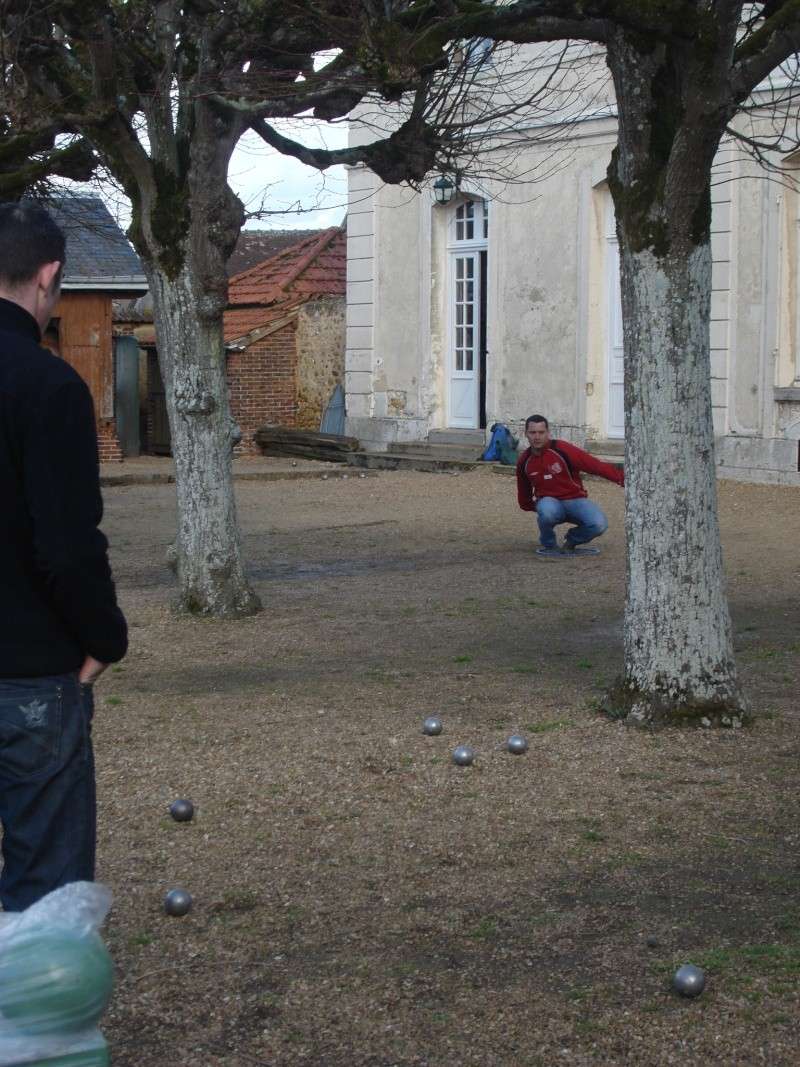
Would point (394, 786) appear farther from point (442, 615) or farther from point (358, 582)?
point (358, 582)

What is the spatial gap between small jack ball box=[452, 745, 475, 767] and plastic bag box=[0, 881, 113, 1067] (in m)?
3.96

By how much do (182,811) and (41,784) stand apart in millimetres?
2781

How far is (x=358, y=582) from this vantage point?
12.3 meters

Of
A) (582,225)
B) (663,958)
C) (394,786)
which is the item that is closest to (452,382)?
(582,225)

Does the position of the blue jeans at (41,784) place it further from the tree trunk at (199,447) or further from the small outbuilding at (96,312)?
the small outbuilding at (96,312)

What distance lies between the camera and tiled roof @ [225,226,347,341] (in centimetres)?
2745

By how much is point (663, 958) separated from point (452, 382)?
65.4ft

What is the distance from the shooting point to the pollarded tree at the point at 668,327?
22.4 feet

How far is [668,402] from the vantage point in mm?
7004

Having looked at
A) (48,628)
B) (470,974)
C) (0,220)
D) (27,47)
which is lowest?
(470,974)

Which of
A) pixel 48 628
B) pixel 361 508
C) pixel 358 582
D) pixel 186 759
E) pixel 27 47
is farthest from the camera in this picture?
pixel 361 508

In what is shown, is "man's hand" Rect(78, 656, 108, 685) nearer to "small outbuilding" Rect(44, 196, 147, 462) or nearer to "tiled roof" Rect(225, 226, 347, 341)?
"small outbuilding" Rect(44, 196, 147, 462)

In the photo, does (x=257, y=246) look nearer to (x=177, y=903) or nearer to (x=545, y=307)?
(x=545, y=307)

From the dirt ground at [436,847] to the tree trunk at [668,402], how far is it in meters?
0.30
